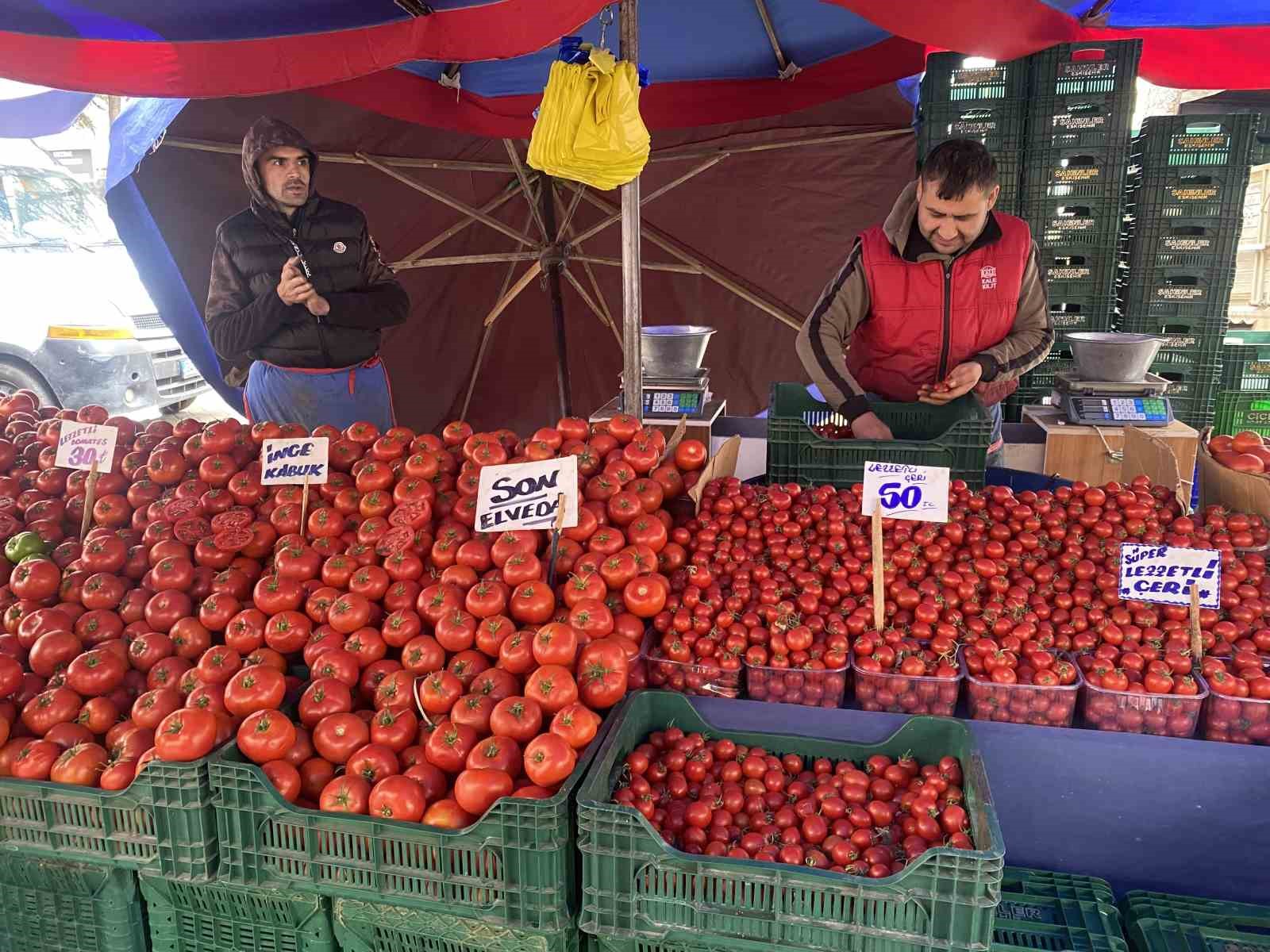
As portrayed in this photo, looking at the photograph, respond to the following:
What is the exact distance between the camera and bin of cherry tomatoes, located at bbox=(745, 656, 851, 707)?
1876 millimetres

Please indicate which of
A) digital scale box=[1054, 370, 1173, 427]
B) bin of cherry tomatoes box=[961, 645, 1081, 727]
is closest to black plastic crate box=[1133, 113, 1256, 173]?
digital scale box=[1054, 370, 1173, 427]

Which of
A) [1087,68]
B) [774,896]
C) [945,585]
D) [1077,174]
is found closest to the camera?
[774,896]

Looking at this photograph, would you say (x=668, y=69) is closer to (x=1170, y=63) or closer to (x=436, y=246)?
(x=436, y=246)

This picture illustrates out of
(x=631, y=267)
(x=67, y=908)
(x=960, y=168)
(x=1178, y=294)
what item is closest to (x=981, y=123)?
(x=1178, y=294)

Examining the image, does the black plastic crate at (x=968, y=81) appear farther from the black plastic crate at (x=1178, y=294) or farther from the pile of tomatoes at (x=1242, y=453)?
the pile of tomatoes at (x=1242, y=453)

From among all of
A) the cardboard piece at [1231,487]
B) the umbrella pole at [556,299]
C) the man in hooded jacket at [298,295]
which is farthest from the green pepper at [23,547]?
the umbrella pole at [556,299]

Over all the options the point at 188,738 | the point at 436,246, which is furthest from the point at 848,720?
the point at 436,246

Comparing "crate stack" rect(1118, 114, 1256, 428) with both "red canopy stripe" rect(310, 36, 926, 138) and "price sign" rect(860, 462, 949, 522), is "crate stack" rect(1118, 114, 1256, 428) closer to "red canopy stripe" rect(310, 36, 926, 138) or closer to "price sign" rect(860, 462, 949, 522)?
"red canopy stripe" rect(310, 36, 926, 138)

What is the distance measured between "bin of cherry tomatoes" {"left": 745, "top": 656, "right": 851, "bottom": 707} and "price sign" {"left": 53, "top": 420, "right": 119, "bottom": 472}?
1999mm

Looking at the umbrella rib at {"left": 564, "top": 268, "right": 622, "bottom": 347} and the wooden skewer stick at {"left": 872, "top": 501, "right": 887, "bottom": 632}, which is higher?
the umbrella rib at {"left": 564, "top": 268, "right": 622, "bottom": 347}

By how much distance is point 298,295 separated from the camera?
3475 mm

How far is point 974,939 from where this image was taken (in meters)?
1.34

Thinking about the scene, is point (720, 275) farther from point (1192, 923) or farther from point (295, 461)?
point (1192, 923)

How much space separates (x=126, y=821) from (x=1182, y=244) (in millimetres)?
5044
